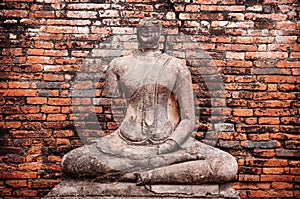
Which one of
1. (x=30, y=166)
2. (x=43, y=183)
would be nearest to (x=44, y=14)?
(x=30, y=166)

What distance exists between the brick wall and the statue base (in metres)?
1.26

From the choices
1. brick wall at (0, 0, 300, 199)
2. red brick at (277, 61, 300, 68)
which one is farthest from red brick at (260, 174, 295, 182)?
red brick at (277, 61, 300, 68)

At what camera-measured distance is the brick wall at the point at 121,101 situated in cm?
481

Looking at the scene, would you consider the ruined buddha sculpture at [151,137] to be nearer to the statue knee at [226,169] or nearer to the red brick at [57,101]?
the statue knee at [226,169]

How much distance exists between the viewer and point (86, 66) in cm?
489

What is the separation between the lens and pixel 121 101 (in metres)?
4.84

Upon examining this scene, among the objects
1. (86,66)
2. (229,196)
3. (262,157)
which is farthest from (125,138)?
(262,157)

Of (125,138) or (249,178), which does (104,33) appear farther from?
(249,178)

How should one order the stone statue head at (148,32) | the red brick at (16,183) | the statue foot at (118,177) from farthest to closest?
1. the red brick at (16,183)
2. the stone statue head at (148,32)
3. the statue foot at (118,177)

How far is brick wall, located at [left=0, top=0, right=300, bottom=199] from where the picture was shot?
4.81 meters

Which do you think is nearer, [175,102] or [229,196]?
[229,196]

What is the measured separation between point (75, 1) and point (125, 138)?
5.39 ft

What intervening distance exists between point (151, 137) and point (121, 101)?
40.2 inches

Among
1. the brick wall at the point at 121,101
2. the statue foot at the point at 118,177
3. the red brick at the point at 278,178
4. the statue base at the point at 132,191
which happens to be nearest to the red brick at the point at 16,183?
the brick wall at the point at 121,101
